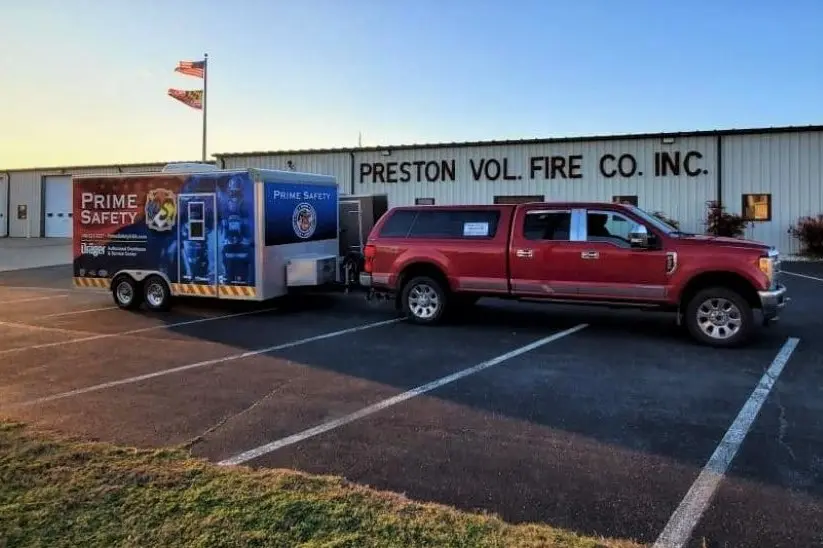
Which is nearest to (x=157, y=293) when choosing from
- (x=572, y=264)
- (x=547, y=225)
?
(x=547, y=225)

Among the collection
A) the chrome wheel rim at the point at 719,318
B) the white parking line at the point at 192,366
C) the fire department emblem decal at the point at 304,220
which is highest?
the fire department emblem decal at the point at 304,220

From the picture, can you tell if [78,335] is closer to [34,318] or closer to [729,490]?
[34,318]

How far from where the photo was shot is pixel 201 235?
13102mm

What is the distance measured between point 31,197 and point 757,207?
42590 mm

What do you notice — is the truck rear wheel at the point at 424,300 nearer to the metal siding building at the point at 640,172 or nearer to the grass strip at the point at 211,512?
the grass strip at the point at 211,512

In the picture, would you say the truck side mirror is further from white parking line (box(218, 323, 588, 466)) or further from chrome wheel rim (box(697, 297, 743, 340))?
white parking line (box(218, 323, 588, 466))

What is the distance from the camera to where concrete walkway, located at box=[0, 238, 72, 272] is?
2614cm

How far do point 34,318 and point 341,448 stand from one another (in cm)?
965

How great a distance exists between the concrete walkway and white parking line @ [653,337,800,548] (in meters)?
24.1

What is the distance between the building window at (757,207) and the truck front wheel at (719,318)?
18.0m

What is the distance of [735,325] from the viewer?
9.55 m

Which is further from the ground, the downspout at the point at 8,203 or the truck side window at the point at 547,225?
the downspout at the point at 8,203

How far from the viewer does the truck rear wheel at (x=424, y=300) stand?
1159 centimetres

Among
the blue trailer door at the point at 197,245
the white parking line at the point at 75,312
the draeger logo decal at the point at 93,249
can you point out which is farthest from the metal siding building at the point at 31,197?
the blue trailer door at the point at 197,245
